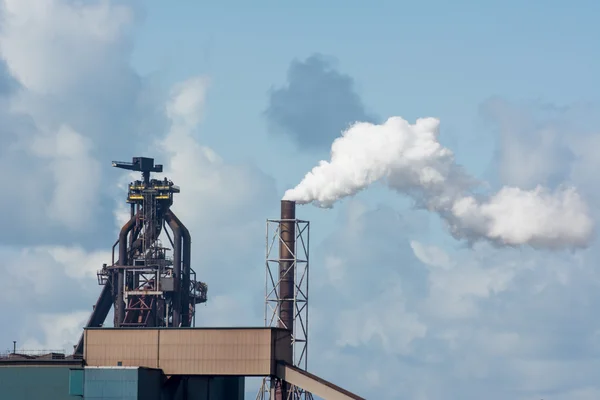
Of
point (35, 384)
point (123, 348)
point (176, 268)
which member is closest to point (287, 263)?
point (123, 348)

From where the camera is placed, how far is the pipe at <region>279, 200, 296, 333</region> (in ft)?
349

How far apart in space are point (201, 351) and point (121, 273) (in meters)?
59.8

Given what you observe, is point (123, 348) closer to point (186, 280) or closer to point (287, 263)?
point (287, 263)

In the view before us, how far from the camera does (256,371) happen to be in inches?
3228

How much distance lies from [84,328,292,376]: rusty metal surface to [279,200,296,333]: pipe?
2433 cm

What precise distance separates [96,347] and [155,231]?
5830cm

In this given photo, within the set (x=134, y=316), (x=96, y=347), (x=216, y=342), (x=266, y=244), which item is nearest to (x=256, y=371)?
(x=216, y=342)

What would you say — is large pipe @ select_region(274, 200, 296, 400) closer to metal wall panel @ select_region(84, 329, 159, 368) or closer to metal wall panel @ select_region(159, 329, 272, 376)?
metal wall panel @ select_region(159, 329, 272, 376)

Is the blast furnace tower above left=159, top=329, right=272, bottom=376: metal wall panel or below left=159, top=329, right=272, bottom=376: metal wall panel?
above

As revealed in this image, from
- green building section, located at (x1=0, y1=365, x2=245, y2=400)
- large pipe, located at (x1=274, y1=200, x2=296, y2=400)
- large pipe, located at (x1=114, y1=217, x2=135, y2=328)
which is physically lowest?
green building section, located at (x1=0, y1=365, x2=245, y2=400)

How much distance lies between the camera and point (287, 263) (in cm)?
10694

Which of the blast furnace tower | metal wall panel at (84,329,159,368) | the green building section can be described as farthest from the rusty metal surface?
the blast furnace tower

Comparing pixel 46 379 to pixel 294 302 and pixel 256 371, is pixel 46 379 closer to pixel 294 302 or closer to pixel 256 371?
pixel 256 371

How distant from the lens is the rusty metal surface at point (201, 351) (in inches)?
3219
